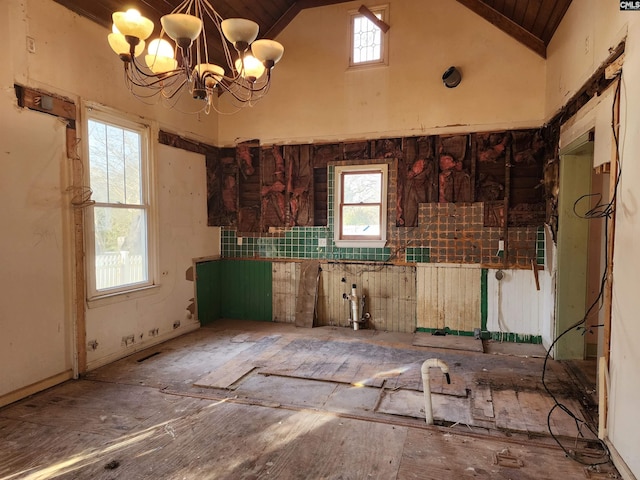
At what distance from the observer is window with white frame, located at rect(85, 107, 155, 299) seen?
157 inches

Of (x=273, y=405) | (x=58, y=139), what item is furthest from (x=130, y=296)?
(x=273, y=405)

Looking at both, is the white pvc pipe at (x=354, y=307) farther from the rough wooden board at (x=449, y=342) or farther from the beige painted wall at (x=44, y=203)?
the beige painted wall at (x=44, y=203)

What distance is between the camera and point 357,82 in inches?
214

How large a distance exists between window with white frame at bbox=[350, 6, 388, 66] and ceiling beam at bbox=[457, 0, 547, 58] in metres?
1.07

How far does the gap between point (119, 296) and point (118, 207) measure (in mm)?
940

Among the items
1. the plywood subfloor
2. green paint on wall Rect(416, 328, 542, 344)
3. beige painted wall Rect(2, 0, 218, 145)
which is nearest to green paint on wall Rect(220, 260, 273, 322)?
the plywood subfloor

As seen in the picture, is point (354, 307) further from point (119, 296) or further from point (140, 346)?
point (119, 296)

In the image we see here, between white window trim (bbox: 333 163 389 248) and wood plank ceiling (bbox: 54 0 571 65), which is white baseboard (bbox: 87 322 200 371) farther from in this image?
wood plank ceiling (bbox: 54 0 571 65)

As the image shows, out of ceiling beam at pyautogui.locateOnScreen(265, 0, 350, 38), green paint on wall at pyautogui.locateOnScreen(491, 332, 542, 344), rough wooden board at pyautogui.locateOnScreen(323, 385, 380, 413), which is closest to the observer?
rough wooden board at pyautogui.locateOnScreen(323, 385, 380, 413)

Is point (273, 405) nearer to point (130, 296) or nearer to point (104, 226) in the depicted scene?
point (130, 296)

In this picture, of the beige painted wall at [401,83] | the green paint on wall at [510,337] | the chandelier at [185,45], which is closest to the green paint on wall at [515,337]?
the green paint on wall at [510,337]

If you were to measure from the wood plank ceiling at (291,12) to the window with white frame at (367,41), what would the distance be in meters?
0.40

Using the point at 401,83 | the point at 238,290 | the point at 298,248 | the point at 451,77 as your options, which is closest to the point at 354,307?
the point at 298,248

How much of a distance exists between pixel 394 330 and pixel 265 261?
6.88 feet
